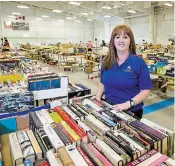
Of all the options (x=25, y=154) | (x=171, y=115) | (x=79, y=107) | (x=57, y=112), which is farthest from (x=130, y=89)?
(x=171, y=115)

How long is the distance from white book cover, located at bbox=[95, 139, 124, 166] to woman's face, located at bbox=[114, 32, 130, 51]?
0.83m

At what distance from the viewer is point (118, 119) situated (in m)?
1.14

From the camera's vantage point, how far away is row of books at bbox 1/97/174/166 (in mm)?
836

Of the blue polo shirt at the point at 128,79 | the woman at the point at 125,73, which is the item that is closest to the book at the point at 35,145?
the woman at the point at 125,73

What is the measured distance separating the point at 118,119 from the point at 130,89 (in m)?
0.52

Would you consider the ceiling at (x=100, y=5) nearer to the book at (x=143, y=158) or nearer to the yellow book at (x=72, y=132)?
the yellow book at (x=72, y=132)

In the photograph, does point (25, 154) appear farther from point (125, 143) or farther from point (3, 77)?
point (3, 77)

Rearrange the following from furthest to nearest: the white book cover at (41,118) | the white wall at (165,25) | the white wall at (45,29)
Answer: the white wall at (45,29)
the white wall at (165,25)
the white book cover at (41,118)

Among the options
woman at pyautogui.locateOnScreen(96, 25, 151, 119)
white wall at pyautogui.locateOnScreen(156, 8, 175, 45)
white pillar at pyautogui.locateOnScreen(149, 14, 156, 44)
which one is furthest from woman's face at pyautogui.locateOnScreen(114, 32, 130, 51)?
white pillar at pyautogui.locateOnScreen(149, 14, 156, 44)

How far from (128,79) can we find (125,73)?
5cm

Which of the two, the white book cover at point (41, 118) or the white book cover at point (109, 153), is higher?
the white book cover at point (41, 118)

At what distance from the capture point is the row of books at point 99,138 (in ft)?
2.74

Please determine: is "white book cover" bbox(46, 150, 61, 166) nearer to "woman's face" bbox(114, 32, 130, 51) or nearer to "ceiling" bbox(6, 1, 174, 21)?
"woman's face" bbox(114, 32, 130, 51)

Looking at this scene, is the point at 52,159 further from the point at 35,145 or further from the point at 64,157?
the point at 35,145
